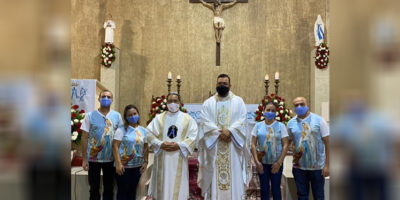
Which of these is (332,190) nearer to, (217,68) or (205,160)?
(205,160)

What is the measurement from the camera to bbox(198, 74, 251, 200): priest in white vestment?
4.98m

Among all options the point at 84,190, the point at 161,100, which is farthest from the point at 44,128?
the point at 161,100

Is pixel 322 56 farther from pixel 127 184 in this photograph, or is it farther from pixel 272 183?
pixel 127 184

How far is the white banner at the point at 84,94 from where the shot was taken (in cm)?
639

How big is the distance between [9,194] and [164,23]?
1051 centimetres

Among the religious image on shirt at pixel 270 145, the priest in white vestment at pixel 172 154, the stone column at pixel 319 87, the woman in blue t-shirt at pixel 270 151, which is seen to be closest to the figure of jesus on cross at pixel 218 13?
the stone column at pixel 319 87

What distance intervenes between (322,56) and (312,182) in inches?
216

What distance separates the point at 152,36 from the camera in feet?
34.9

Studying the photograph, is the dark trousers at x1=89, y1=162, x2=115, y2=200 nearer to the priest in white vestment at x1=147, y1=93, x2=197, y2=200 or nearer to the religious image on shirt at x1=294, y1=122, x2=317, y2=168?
the priest in white vestment at x1=147, y1=93, x2=197, y2=200

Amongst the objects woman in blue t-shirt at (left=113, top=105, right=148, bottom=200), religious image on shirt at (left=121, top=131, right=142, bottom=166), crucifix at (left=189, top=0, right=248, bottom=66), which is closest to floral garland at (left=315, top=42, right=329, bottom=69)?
crucifix at (left=189, top=0, right=248, bottom=66)

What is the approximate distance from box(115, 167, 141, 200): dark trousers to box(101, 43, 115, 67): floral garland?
18.4 feet

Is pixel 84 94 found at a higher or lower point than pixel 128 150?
higher

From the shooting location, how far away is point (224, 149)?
5074 mm

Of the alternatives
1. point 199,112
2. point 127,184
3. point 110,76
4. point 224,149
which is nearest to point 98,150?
point 127,184
